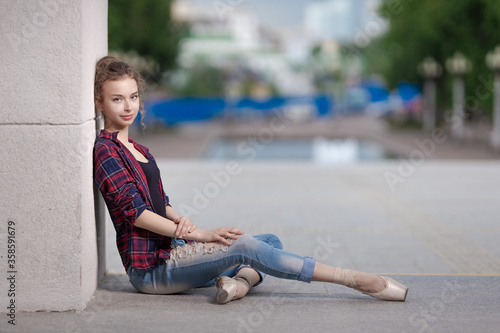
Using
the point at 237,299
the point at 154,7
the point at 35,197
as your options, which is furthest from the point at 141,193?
the point at 154,7

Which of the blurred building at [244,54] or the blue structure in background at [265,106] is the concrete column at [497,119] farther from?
the blurred building at [244,54]

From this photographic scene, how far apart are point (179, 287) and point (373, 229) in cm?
391

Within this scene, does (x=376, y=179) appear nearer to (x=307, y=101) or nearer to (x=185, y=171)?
(x=185, y=171)

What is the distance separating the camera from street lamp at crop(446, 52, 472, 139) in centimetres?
2458

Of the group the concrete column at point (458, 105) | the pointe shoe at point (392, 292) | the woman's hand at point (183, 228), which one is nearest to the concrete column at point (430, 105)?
the concrete column at point (458, 105)

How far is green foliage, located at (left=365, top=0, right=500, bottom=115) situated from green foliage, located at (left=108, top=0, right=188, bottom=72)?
9.02 metres

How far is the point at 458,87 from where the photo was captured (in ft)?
85.4

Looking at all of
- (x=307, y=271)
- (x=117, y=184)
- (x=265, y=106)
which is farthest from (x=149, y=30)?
(x=307, y=271)

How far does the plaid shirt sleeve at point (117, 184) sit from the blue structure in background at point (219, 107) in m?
32.7

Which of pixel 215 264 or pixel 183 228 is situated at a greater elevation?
pixel 183 228

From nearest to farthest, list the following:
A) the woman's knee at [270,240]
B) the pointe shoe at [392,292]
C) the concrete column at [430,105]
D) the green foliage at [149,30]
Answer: the pointe shoe at [392,292] < the woman's knee at [270,240] < the green foliage at [149,30] < the concrete column at [430,105]

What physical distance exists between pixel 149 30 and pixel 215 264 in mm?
25822

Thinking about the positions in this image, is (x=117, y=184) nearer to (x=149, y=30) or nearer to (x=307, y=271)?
(x=307, y=271)

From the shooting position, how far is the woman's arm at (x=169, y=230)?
4086 mm
